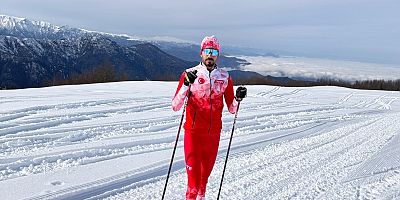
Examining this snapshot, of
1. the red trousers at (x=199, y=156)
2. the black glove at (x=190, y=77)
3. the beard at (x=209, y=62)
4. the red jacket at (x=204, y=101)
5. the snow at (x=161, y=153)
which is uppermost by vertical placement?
the beard at (x=209, y=62)

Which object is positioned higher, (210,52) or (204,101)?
(210,52)

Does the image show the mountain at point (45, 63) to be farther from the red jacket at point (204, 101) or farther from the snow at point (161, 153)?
the red jacket at point (204, 101)

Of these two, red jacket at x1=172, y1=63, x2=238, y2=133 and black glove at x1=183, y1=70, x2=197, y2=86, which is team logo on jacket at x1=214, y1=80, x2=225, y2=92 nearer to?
red jacket at x1=172, y1=63, x2=238, y2=133

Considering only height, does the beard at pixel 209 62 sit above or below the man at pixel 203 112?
above

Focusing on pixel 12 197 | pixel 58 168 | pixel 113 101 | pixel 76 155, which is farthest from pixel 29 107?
pixel 12 197

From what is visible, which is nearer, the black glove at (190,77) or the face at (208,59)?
the black glove at (190,77)

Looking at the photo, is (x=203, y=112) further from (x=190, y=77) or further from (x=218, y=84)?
(x=190, y=77)

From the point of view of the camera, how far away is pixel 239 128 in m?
11.0

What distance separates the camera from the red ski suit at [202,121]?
14.1 feet

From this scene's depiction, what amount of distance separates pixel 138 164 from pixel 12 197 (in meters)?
2.37

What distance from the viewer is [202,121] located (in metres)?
4.32

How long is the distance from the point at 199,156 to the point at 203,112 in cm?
49

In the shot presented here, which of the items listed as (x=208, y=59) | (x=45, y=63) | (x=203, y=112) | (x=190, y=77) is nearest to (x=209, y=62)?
(x=208, y=59)

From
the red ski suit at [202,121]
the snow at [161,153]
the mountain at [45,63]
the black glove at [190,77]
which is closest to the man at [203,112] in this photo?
the red ski suit at [202,121]
